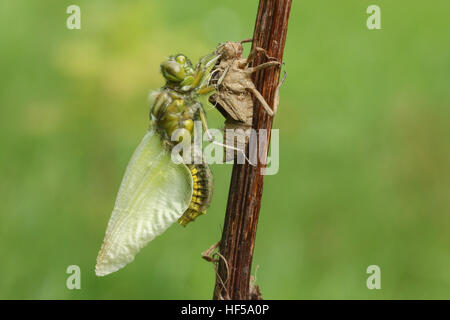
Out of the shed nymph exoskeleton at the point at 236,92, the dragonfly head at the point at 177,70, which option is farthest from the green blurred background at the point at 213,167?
the shed nymph exoskeleton at the point at 236,92

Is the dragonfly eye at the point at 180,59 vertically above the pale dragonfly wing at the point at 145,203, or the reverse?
the dragonfly eye at the point at 180,59

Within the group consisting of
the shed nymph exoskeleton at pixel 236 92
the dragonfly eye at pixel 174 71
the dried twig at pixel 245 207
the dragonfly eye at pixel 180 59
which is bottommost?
the dried twig at pixel 245 207

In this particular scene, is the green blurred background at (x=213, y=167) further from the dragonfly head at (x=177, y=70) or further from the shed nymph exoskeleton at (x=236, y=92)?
the shed nymph exoskeleton at (x=236, y=92)

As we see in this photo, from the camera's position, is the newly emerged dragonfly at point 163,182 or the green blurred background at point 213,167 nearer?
the newly emerged dragonfly at point 163,182

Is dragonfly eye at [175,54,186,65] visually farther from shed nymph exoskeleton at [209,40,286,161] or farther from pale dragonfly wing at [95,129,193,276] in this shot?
pale dragonfly wing at [95,129,193,276]

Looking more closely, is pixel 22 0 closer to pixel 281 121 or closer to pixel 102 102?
pixel 102 102

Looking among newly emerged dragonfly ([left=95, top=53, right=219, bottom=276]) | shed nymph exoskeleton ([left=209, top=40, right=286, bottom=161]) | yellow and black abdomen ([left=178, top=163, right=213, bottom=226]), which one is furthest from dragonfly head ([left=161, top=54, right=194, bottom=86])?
yellow and black abdomen ([left=178, top=163, right=213, bottom=226])

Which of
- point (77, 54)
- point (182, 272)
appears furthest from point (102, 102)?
point (182, 272)

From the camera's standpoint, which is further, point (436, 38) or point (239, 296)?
point (436, 38)
